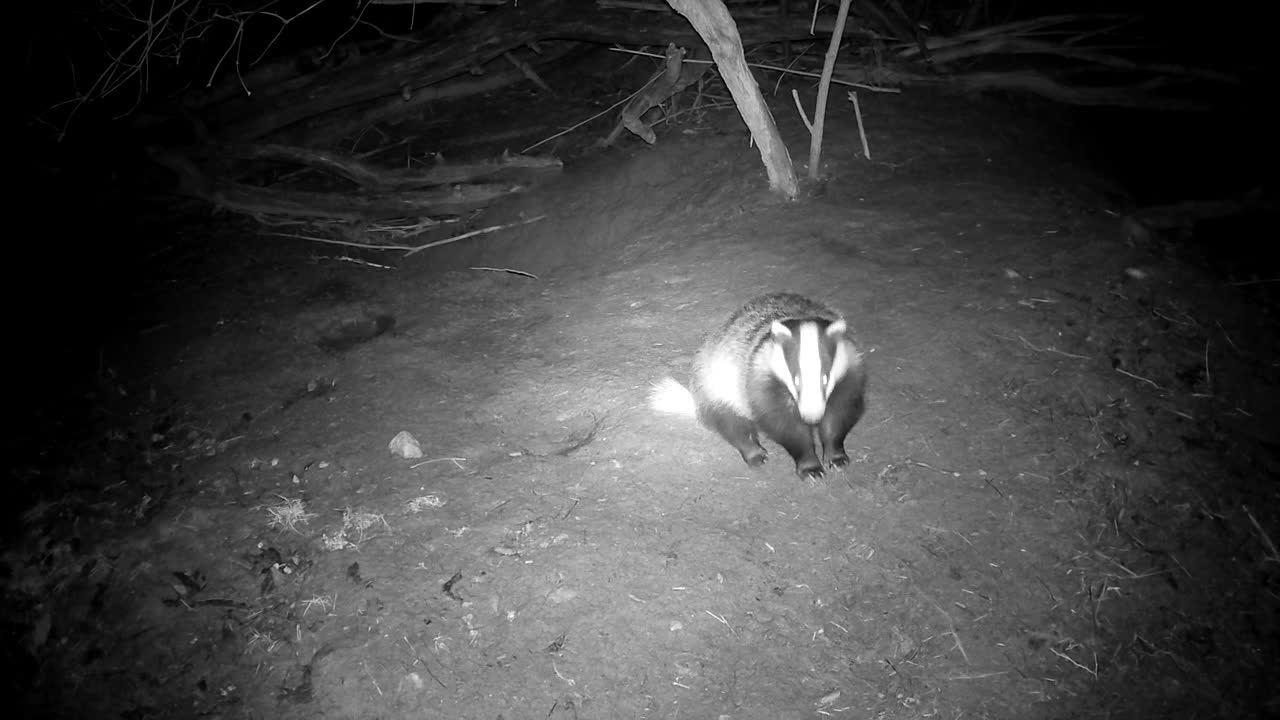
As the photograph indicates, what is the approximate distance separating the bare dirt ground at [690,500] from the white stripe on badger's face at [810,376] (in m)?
0.55

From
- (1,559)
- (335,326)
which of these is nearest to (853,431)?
(335,326)

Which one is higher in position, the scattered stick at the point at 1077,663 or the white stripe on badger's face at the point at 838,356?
the white stripe on badger's face at the point at 838,356

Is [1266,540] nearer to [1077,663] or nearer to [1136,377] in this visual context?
[1136,377]

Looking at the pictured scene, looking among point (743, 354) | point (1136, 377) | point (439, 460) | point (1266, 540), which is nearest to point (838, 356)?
point (743, 354)

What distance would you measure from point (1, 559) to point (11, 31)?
6.81 metres

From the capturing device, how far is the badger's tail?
12.9 ft

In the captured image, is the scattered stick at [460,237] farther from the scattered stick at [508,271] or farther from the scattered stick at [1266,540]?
the scattered stick at [1266,540]

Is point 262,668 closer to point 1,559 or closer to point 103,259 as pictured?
point 1,559

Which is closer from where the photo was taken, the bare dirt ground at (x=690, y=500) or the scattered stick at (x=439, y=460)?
the bare dirt ground at (x=690, y=500)

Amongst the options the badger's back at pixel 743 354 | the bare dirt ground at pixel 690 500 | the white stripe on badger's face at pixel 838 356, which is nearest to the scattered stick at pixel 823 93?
the bare dirt ground at pixel 690 500

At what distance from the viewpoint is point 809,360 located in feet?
10.1

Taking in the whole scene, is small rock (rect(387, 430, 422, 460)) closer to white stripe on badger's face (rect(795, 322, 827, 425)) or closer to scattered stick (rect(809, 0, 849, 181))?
white stripe on badger's face (rect(795, 322, 827, 425))

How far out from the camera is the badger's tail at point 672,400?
3.94 m

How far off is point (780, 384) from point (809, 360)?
34 cm
